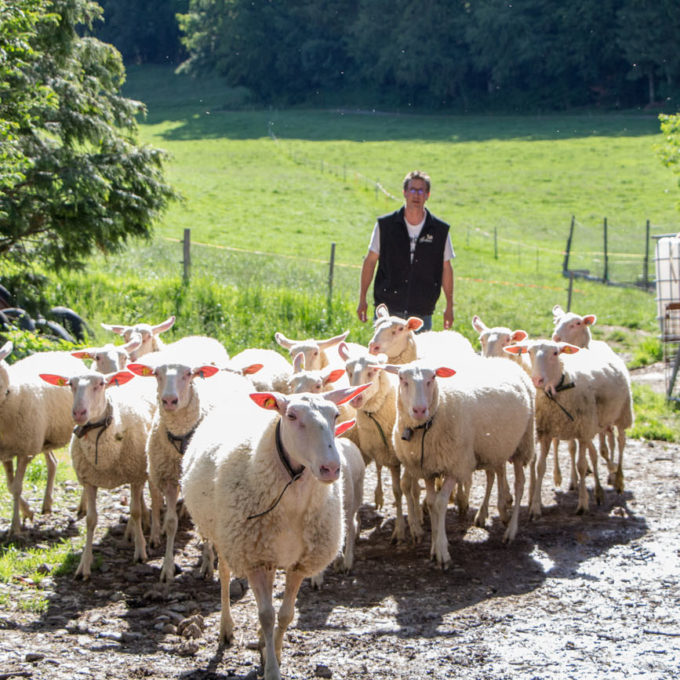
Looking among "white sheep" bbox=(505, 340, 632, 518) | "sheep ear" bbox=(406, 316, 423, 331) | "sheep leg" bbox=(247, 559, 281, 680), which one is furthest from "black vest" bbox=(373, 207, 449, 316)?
"sheep leg" bbox=(247, 559, 281, 680)

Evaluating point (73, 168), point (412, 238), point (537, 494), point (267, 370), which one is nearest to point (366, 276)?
point (412, 238)

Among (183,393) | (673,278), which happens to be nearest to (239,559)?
(183,393)

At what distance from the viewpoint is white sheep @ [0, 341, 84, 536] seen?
24.5ft

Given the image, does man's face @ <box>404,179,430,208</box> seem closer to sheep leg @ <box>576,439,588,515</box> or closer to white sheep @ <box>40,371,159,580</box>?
sheep leg @ <box>576,439,588,515</box>

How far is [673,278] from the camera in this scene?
11.4 m

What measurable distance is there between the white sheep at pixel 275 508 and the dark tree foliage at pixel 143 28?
70.7 m

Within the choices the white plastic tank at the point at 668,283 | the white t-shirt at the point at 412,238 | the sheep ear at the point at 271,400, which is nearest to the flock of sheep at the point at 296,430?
the sheep ear at the point at 271,400

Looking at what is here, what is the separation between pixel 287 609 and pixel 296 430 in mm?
1012

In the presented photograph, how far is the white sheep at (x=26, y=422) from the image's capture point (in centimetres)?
745

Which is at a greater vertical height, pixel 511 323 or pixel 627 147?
pixel 627 147

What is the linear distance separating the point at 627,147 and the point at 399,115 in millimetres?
18502

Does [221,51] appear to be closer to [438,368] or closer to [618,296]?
[618,296]

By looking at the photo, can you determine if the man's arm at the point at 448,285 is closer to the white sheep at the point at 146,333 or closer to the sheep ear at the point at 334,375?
the white sheep at the point at 146,333

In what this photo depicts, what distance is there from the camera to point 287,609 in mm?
4895
